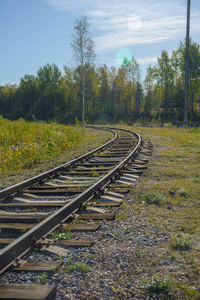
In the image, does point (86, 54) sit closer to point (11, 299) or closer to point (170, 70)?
point (11, 299)

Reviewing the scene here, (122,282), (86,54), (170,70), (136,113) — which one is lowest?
(122,282)

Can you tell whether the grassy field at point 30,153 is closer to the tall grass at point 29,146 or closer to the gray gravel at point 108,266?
the tall grass at point 29,146

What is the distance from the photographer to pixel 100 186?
5738 mm

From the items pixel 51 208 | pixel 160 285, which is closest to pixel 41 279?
pixel 160 285

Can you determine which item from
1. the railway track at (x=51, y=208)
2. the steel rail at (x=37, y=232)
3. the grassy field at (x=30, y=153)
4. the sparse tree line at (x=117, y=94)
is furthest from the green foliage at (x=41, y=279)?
the sparse tree line at (x=117, y=94)

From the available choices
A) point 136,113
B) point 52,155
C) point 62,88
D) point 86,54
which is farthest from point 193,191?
point 62,88

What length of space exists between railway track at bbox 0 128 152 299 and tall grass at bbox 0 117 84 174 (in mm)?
1805

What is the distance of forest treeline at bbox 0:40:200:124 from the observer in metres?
46.5

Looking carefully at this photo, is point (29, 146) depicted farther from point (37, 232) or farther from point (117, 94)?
point (117, 94)

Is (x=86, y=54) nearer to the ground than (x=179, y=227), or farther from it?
farther from it

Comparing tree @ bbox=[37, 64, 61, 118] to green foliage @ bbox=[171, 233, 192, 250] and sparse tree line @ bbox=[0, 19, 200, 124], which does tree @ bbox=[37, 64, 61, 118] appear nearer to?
sparse tree line @ bbox=[0, 19, 200, 124]

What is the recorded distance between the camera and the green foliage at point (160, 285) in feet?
8.28

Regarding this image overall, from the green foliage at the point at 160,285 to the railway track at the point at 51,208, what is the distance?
85 cm

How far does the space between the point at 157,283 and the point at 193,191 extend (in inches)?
129
